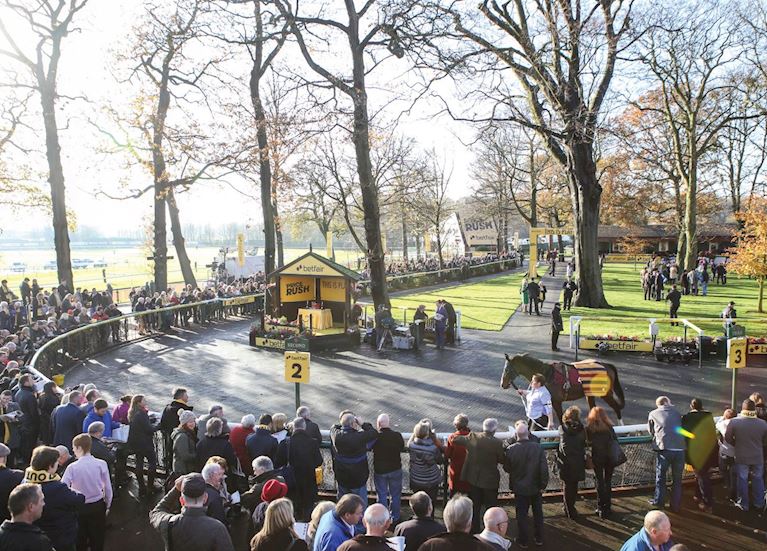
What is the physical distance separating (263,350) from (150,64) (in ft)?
52.5

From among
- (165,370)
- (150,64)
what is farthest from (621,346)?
(150,64)

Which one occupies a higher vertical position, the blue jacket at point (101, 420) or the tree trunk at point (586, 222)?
the tree trunk at point (586, 222)

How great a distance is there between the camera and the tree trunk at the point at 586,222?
82.4 feet

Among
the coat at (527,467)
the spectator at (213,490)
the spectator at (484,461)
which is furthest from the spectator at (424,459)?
the spectator at (213,490)

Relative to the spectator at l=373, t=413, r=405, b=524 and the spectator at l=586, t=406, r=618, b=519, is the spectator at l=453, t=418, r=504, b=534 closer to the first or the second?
the spectator at l=373, t=413, r=405, b=524

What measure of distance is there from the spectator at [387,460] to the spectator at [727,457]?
435 cm

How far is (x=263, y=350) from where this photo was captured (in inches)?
742

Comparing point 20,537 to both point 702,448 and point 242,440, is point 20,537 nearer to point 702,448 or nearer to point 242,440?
point 242,440

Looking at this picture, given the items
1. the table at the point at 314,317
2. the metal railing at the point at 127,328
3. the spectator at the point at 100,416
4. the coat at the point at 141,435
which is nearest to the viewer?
the spectator at the point at 100,416

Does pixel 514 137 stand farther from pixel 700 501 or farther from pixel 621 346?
pixel 700 501

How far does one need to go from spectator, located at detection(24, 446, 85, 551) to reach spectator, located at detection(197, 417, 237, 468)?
1.68 meters

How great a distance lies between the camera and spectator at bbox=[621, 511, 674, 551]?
13.5 ft

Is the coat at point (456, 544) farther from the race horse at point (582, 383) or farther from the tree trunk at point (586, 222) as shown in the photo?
the tree trunk at point (586, 222)

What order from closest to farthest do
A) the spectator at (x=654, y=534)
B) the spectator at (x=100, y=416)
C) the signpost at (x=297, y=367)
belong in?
1. the spectator at (x=654, y=534)
2. the spectator at (x=100, y=416)
3. the signpost at (x=297, y=367)
